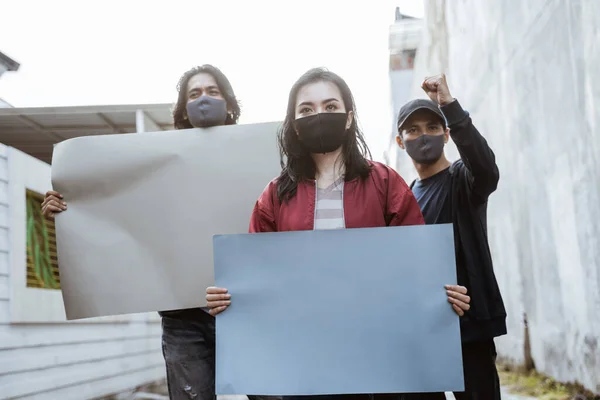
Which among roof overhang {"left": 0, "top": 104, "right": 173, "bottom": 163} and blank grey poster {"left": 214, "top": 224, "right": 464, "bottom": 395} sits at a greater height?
roof overhang {"left": 0, "top": 104, "right": 173, "bottom": 163}

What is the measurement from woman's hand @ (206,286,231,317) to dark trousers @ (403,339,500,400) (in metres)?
0.92

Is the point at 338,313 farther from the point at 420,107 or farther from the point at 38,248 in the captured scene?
the point at 38,248

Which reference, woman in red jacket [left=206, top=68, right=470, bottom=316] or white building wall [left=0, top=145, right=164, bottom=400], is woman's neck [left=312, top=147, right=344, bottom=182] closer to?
Result: woman in red jacket [left=206, top=68, right=470, bottom=316]

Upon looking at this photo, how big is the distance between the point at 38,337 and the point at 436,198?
157 inches

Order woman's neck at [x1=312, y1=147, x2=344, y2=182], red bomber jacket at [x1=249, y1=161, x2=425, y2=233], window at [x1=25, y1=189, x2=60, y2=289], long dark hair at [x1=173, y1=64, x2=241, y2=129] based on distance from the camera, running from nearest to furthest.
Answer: red bomber jacket at [x1=249, y1=161, x2=425, y2=233], woman's neck at [x1=312, y1=147, x2=344, y2=182], long dark hair at [x1=173, y1=64, x2=241, y2=129], window at [x1=25, y1=189, x2=60, y2=289]

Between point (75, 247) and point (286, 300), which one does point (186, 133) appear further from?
point (286, 300)

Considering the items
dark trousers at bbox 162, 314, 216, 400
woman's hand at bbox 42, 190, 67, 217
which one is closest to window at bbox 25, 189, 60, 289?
woman's hand at bbox 42, 190, 67, 217

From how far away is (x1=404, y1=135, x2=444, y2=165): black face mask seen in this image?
2.77 m

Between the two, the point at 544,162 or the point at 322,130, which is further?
the point at 544,162

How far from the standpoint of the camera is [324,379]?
201cm

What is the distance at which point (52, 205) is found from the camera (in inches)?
114

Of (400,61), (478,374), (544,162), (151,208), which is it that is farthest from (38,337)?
(400,61)

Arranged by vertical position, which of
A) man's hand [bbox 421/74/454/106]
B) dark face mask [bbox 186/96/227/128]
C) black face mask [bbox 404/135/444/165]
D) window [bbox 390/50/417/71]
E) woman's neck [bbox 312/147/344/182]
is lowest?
woman's neck [bbox 312/147/344/182]

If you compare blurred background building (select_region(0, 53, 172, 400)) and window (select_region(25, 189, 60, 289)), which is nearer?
blurred background building (select_region(0, 53, 172, 400))
